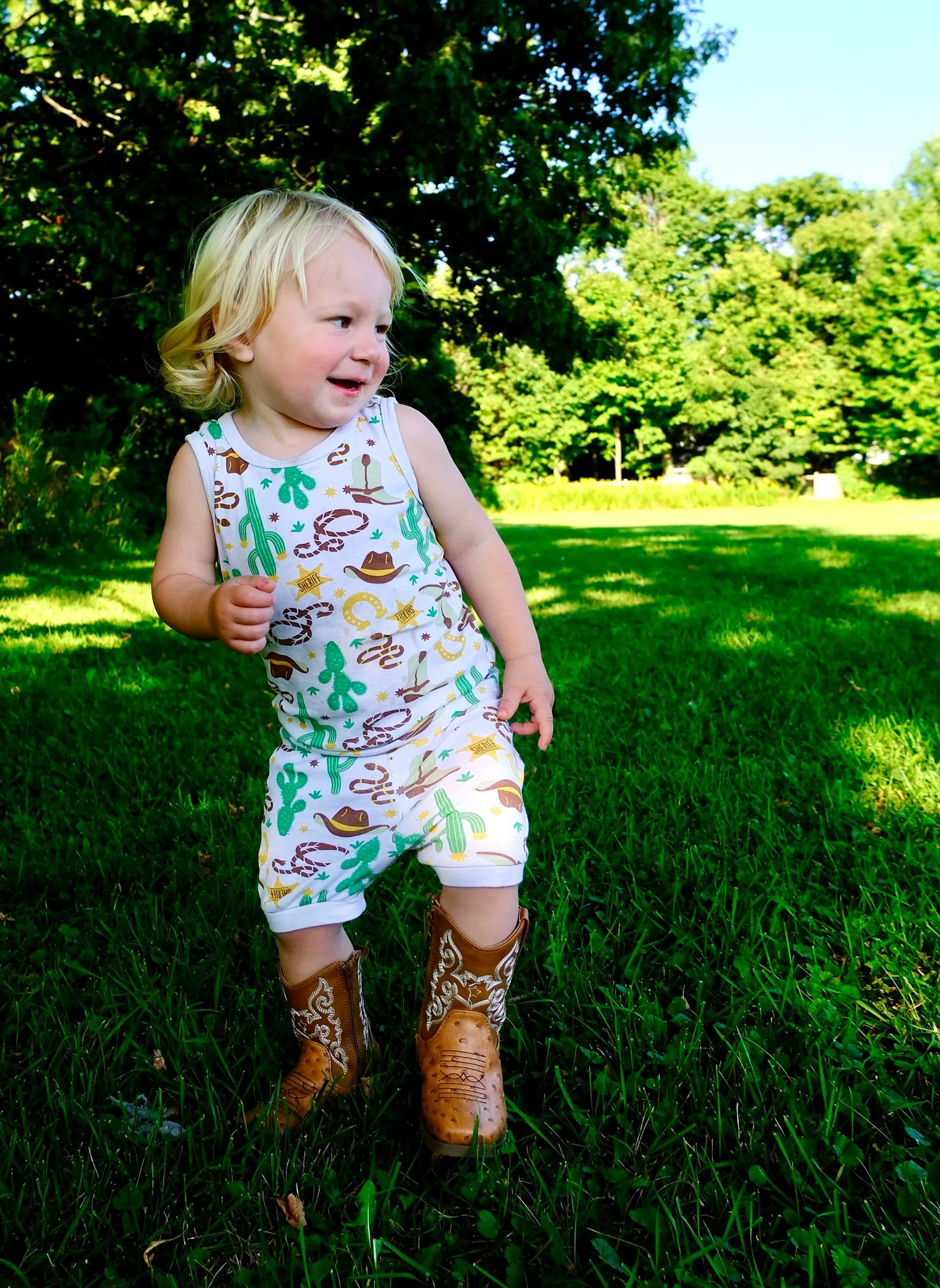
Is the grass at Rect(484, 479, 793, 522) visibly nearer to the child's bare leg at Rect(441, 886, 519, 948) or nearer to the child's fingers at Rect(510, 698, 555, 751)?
the child's fingers at Rect(510, 698, 555, 751)

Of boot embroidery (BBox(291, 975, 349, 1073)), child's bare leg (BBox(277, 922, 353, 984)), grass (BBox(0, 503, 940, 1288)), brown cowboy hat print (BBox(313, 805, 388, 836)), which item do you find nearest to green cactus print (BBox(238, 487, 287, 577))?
brown cowboy hat print (BBox(313, 805, 388, 836))

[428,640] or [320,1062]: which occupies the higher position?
[428,640]

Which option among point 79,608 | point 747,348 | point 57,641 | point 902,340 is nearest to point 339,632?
point 57,641

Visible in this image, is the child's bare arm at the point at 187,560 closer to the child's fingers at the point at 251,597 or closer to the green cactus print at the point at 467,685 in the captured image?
the child's fingers at the point at 251,597

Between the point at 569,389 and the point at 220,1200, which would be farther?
the point at 569,389

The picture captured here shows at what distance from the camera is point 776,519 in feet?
61.6

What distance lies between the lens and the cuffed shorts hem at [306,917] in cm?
165

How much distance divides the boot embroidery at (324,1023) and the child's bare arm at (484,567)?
59 centimetres

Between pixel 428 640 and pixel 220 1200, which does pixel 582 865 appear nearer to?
pixel 428 640

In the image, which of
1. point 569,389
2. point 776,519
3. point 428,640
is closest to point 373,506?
point 428,640

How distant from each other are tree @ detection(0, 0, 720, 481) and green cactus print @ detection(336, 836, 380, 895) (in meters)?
9.75

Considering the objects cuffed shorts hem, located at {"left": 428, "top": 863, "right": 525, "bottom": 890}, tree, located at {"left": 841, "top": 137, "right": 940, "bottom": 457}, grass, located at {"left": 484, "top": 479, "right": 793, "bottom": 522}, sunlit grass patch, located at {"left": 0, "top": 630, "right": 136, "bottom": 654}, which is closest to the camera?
cuffed shorts hem, located at {"left": 428, "top": 863, "right": 525, "bottom": 890}

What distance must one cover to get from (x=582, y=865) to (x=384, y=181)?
1101 centimetres

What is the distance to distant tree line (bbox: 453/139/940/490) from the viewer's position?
114 feet
